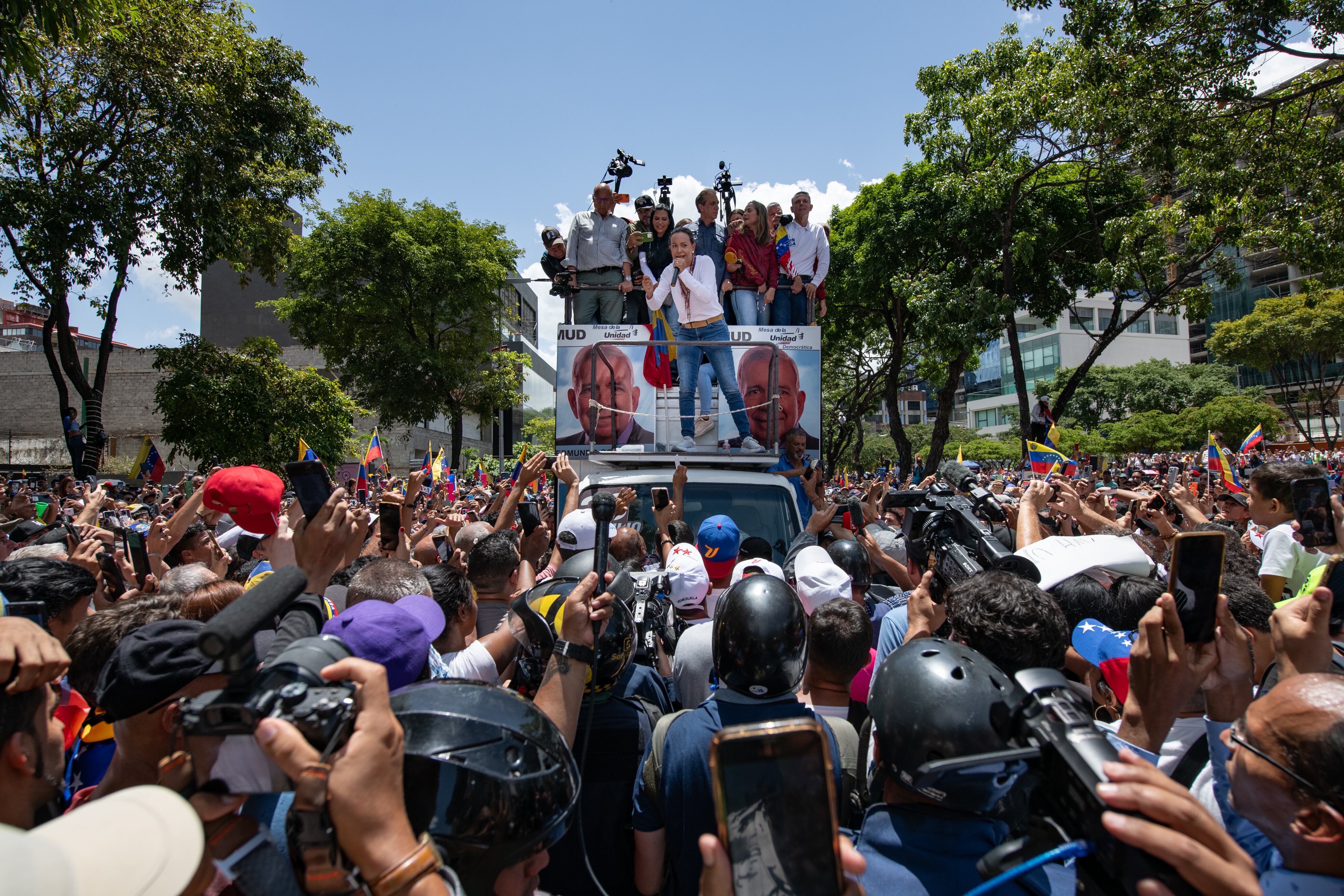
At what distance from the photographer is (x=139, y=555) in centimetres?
418

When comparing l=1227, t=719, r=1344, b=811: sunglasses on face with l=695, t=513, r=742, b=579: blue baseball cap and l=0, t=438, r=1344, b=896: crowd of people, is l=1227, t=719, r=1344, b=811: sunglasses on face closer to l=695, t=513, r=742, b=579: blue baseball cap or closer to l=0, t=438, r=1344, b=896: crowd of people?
l=0, t=438, r=1344, b=896: crowd of people

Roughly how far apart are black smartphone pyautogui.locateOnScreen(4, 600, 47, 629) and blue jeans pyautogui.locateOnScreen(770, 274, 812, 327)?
6850 millimetres

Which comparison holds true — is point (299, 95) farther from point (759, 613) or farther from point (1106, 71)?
point (759, 613)

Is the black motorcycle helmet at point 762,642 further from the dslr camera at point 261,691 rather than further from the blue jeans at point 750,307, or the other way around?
the blue jeans at point 750,307

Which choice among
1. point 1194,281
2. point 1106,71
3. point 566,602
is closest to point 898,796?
point 566,602

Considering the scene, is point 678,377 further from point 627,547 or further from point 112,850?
point 112,850

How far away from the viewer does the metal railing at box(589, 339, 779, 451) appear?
271 inches

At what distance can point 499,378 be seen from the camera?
1138 inches

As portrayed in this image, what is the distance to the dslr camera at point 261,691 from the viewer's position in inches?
46.7

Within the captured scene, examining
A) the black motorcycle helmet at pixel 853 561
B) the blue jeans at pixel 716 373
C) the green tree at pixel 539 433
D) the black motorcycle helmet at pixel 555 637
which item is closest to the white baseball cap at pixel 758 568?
the black motorcycle helmet at pixel 853 561

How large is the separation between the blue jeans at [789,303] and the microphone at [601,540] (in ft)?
19.7

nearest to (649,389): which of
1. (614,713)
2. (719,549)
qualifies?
(719,549)

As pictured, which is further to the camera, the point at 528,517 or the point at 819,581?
the point at 528,517

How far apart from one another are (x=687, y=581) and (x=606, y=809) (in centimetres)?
140
